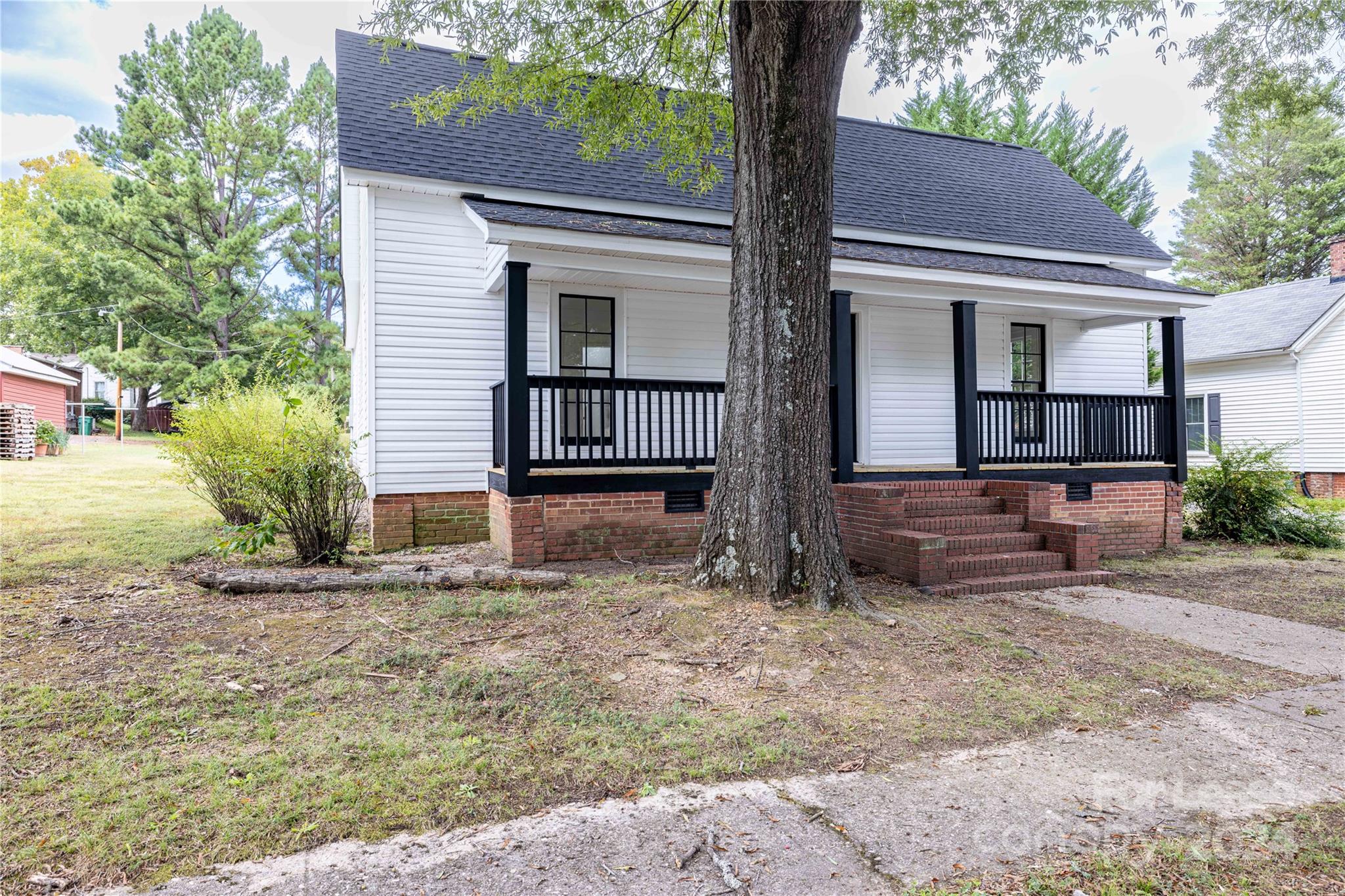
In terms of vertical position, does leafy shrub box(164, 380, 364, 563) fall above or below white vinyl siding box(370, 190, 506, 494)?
below

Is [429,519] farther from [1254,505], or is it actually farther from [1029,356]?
[1254,505]

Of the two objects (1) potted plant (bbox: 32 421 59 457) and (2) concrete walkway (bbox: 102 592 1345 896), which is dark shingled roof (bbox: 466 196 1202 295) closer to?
(2) concrete walkway (bbox: 102 592 1345 896)

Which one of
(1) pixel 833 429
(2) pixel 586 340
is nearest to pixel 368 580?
(2) pixel 586 340

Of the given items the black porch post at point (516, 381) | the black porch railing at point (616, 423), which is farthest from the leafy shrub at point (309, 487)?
the black porch railing at point (616, 423)

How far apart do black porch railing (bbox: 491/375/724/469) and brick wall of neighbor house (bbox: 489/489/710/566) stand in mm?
397

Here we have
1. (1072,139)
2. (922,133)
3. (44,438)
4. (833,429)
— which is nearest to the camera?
(833,429)

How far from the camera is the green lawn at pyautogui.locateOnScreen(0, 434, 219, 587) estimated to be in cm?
675

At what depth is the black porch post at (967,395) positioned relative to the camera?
8664 mm

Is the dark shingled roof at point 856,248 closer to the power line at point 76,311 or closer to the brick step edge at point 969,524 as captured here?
the brick step edge at point 969,524

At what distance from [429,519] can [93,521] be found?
5.07 metres

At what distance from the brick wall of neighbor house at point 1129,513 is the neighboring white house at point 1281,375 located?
32.1ft

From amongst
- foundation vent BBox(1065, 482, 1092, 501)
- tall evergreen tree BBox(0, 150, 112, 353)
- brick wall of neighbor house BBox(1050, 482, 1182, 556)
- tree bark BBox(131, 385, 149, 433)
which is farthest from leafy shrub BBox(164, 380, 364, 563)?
tree bark BBox(131, 385, 149, 433)

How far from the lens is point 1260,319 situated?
19.1 meters

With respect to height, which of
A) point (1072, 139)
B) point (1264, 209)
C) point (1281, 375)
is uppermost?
point (1072, 139)
